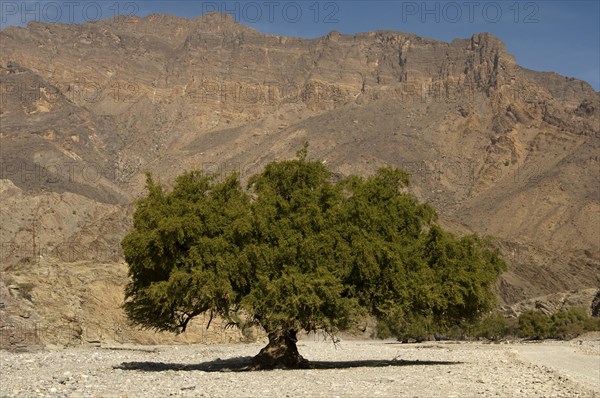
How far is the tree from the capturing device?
2545cm

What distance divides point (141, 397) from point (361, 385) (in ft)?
20.0

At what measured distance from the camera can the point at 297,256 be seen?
26.1 metres

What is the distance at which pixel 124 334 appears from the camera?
47.7 metres

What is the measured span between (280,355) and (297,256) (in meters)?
4.25

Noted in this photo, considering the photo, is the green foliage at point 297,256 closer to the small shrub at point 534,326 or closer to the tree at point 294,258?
the tree at point 294,258

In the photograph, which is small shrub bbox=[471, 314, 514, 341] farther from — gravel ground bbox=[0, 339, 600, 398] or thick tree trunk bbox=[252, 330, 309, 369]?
thick tree trunk bbox=[252, 330, 309, 369]

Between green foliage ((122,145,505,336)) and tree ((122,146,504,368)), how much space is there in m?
0.04

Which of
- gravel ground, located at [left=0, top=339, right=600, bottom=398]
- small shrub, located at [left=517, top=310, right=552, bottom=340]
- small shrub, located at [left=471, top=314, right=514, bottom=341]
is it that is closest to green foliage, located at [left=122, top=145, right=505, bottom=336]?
gravel ground, located at [left=0, top=339, right=600, bottom=398]

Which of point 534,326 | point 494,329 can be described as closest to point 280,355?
point 494,329

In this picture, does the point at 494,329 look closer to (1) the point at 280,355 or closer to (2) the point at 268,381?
(1) the point at 280,355

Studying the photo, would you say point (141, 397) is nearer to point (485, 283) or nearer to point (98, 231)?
point (485, 283)

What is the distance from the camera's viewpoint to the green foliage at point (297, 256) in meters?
25.4

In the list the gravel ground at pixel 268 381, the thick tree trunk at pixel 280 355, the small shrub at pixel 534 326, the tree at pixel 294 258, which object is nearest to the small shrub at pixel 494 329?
the small shrub at pixel 534 326

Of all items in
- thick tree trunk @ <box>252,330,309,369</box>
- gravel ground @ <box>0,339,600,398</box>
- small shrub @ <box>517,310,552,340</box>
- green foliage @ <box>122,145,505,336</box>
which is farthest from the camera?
small shrub @ <box>517,310,552,340</box>
